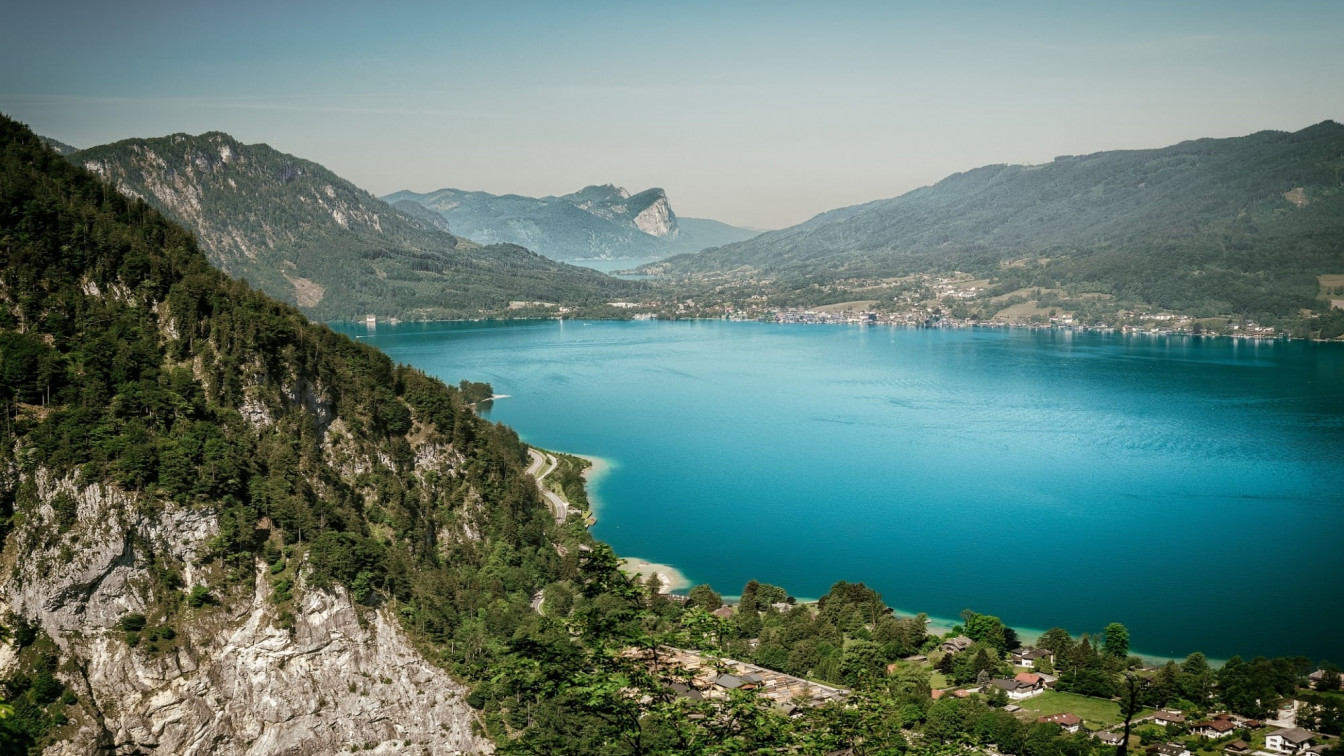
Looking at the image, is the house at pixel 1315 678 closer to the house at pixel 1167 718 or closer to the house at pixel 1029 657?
the house at pixel 1167 718

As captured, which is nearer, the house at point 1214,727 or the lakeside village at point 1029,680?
the lakeside village at point 1029,680

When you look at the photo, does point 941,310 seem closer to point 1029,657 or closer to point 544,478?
point 544,478

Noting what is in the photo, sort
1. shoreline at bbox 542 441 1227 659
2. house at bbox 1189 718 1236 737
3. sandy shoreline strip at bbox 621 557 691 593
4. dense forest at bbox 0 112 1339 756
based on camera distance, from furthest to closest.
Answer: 1. sandy shoreline strip at bbox 621 557 691 593
2. shoreline at bbox 542 441 1227 659
3. house at bbox 1189 718 1236 737
4. dense forest at bbox 0 112 1339 756

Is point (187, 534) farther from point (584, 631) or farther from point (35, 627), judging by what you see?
point (584, 631)

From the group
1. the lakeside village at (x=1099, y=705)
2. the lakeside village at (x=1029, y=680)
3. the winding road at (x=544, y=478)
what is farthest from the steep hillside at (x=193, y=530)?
the winding road at (x=544, y=478)

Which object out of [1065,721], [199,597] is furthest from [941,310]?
[199,597]

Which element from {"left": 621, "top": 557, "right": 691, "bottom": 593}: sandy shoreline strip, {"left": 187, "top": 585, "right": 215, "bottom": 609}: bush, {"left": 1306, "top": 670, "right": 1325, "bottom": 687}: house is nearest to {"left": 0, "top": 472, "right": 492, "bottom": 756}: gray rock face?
{"left": 187, "top": 585, "right": 215, "bottom": 609}: bush

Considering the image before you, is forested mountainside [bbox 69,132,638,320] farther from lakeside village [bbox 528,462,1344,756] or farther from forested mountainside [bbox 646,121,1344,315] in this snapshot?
lakeside village [bbox 528,462,1344,756]
